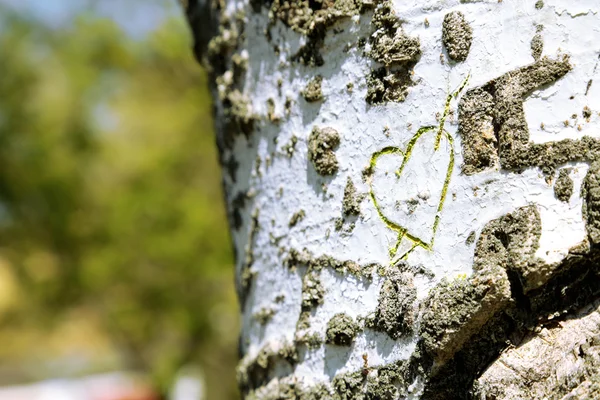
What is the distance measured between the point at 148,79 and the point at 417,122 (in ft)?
33.8

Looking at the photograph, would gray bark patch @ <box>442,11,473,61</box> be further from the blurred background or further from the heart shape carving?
the blurred background

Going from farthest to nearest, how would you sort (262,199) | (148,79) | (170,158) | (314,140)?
(148,79) → (170,158) → (262,199) → (314,140)

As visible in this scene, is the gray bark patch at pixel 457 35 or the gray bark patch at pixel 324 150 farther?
the gray bark patch at pixel 324 150

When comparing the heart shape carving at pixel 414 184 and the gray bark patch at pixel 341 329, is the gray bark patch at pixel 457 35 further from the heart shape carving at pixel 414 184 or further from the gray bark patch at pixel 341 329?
the gray bark patch at pixel 341 329

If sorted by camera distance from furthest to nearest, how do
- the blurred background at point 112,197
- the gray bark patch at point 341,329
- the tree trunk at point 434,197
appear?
the blurred background at point 112,197
the gray bark patch at point 341,329
the tree trunk at point 434,197

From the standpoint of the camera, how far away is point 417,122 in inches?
30.1

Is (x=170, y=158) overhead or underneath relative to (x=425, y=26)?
overhead

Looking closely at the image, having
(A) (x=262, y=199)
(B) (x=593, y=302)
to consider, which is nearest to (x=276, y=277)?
(A) (x=262, y=199)

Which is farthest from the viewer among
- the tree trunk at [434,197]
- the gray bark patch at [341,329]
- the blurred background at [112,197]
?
the blurred background at [112,197]

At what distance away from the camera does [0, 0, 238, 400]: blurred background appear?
8820 mm

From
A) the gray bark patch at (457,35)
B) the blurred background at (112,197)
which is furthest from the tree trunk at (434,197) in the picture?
the blurred background at (112,197)

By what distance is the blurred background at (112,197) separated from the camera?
8.82 m

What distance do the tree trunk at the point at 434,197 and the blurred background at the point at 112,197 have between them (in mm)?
7587

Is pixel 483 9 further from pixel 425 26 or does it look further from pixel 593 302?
pixel 593 302
